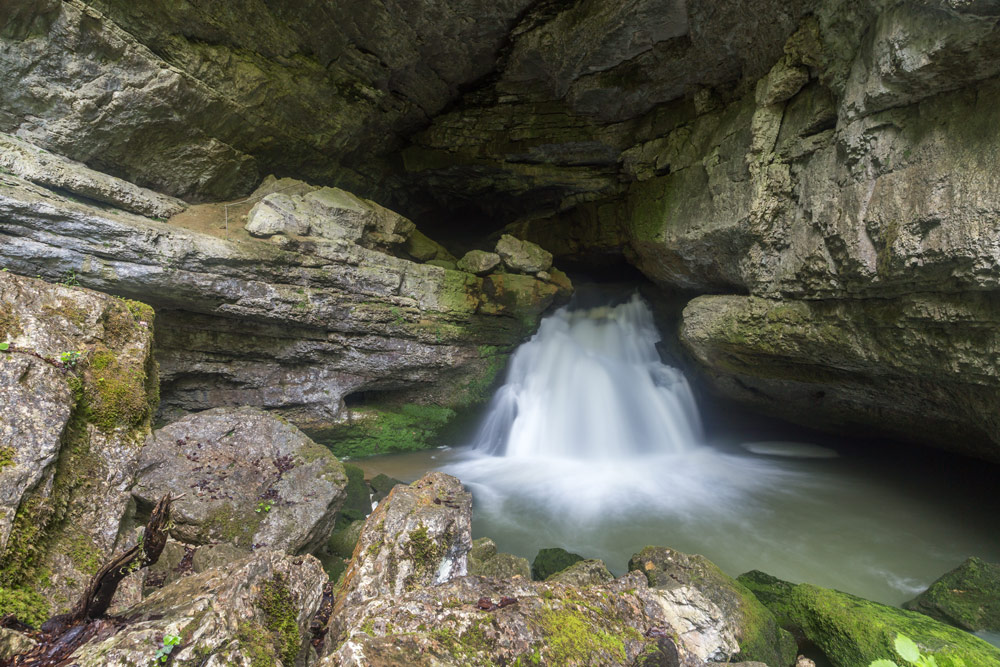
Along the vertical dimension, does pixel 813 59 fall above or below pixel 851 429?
above

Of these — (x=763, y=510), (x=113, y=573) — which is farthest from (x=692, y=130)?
(x=113, y=573)

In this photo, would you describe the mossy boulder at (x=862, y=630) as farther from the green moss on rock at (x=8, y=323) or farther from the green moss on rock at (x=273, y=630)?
the green moss on rock at (x=8, y=323)

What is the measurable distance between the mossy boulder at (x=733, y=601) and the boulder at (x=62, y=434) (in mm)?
3914

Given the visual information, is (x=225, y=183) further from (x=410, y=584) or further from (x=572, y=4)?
(x=410, y=584)

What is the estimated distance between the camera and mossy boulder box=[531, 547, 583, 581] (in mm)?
5000

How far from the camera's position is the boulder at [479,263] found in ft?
32.0

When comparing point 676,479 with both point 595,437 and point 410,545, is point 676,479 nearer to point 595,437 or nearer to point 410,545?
point 595,437

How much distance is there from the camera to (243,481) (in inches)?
194

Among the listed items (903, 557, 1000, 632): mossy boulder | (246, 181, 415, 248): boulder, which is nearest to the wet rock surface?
(903, 557, 1000, 632): mossy boulder

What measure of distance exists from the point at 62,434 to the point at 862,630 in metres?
5.73

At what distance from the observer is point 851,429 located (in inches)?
373

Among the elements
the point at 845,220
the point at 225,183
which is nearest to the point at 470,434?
the point at 225,183

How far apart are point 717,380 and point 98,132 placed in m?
12.2

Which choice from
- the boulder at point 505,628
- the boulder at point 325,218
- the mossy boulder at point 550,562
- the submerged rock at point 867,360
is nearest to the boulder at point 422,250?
the boulder at point 325,218
